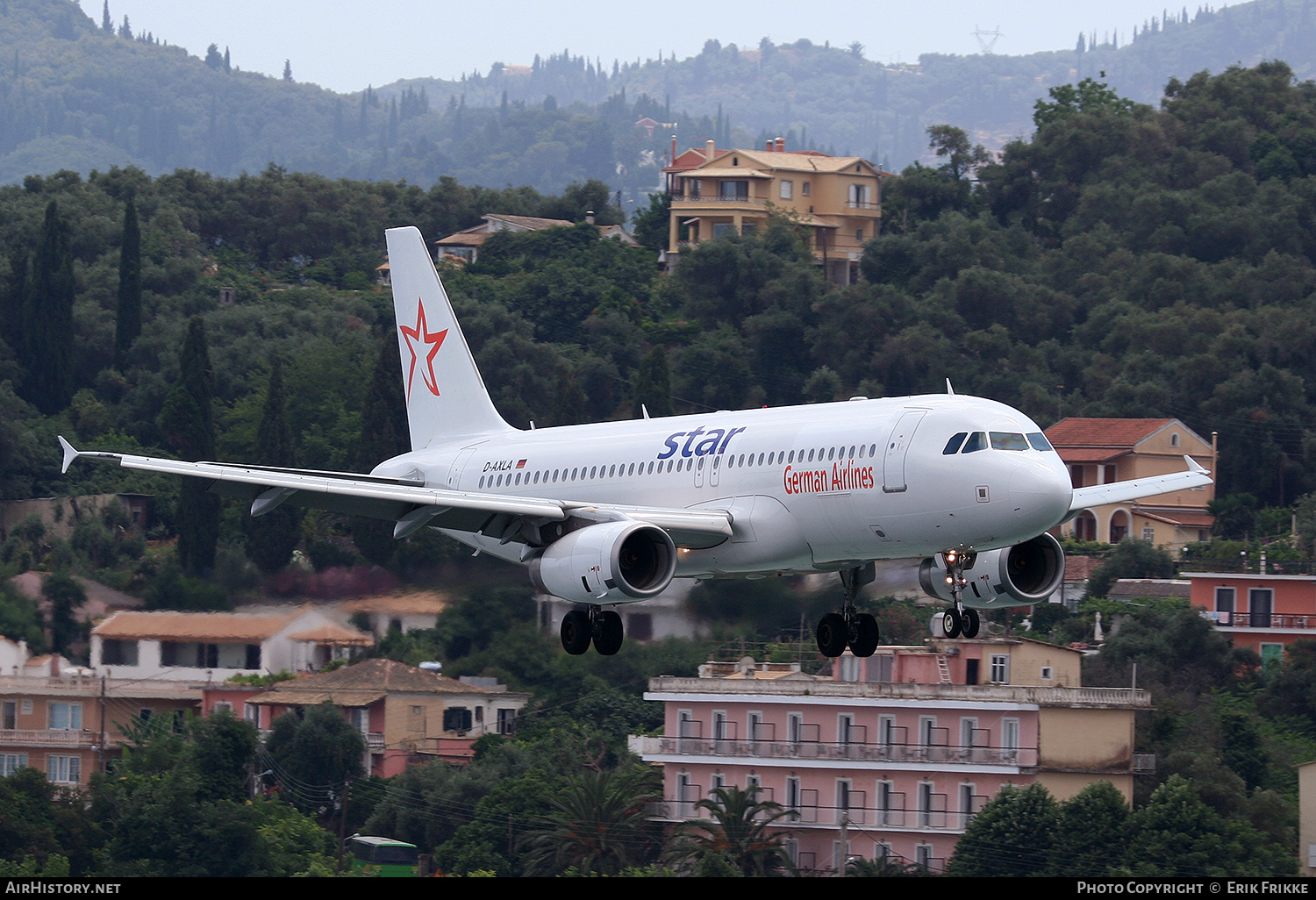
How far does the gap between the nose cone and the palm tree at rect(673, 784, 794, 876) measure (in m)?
42.3

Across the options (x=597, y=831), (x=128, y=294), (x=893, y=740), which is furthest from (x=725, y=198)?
(x=597, y=831)

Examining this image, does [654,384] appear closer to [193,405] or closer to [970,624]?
[193,405]

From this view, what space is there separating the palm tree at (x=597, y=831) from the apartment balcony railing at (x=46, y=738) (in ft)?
75.7

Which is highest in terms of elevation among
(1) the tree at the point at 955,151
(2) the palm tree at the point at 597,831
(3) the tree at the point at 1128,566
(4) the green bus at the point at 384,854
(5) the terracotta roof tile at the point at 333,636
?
(1) the tree at the point at 955,151

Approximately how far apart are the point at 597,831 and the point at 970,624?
152 ft

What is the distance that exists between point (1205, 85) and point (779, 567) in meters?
146

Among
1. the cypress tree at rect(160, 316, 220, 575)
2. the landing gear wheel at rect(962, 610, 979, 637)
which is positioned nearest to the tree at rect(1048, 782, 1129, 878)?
the landing gear wheel at rect(962, 610, 979, 637)

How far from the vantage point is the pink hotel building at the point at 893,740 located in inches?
3164

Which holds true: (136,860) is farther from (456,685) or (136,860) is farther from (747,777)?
(747,777)

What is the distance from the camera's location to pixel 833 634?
139ft

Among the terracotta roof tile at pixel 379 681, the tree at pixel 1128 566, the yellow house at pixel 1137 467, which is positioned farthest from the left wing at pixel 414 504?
the yellow house at pixel 1137 467

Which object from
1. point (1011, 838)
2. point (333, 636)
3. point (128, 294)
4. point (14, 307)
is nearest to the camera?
point (333, 636)

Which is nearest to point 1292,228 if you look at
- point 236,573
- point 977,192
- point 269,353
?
point 977,192

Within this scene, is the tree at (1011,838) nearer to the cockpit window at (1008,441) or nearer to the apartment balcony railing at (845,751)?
the apartment balcony railing at (845,751)
